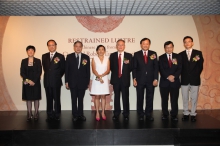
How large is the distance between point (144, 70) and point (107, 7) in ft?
6.02

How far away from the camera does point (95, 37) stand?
562 cm

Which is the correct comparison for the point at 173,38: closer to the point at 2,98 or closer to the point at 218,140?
the point at 218,140

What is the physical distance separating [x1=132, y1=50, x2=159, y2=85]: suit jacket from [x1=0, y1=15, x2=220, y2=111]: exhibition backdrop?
125cm

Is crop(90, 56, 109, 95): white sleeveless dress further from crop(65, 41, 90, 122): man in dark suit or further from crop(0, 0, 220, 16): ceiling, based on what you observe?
crop(0, 0, 220, 16): ceiling

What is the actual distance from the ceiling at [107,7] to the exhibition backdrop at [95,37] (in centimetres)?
15

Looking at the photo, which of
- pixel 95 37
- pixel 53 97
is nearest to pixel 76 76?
pixel 53 97

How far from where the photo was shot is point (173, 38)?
5.63 metres

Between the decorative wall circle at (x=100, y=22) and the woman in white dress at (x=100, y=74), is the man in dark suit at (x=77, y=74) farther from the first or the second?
the decorative wall circle at (x=100, y=22)

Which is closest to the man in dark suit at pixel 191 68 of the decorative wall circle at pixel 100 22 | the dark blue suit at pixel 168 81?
the dark blue suit at pixel 168 81

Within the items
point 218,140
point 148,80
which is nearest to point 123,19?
point 148,80

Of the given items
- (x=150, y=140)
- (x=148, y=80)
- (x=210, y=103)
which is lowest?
(x=150, y=140)

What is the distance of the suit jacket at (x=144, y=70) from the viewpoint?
4.38m

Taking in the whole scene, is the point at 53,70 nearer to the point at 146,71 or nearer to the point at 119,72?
the point at 119,72

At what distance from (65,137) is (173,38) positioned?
3.57 m
